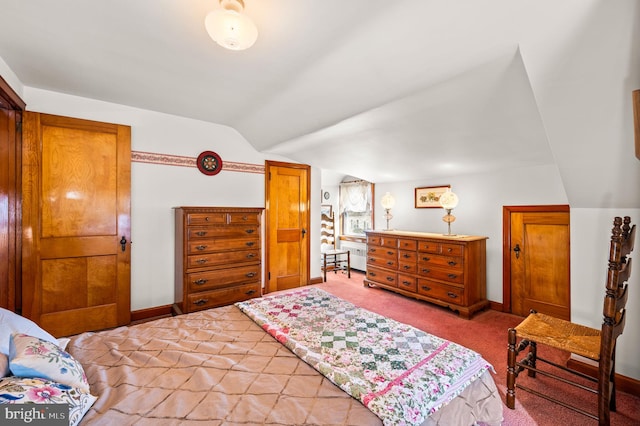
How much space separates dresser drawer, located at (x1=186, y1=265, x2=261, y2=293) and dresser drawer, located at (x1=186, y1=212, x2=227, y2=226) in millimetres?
569

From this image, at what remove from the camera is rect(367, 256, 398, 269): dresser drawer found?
4.27m

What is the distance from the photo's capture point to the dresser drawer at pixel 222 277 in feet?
10.3

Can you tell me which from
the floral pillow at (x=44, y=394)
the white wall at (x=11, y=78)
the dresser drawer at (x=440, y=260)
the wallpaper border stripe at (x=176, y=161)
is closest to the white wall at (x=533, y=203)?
the dresser drawer at (x=440, y=260)

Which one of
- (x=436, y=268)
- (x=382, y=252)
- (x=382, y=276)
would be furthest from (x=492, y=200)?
(x=382, y=276)

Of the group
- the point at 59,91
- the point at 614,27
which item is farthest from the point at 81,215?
the point at 614,27

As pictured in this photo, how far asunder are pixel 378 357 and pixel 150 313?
10.0 ft

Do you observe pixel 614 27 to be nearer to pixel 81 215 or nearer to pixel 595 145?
pixel 595 145

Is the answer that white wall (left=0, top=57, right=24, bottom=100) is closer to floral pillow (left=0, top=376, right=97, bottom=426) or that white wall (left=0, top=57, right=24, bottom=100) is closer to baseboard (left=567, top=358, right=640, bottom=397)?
floral pillow (left=0, top=376, right=97, bottom=426)

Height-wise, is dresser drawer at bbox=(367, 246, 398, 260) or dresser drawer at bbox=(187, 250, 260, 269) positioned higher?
dresser drawer at bbox=(187, 250, 260, 269)

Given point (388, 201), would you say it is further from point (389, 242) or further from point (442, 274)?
point (442, 274)

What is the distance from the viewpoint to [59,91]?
283cm

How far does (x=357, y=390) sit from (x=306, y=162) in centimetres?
390

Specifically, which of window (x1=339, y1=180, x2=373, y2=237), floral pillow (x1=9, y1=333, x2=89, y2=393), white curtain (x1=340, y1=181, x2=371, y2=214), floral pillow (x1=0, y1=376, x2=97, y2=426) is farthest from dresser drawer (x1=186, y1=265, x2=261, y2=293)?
white curtain (x1=340, y1=181, x2=371, y2=214)

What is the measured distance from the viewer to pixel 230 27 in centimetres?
147
